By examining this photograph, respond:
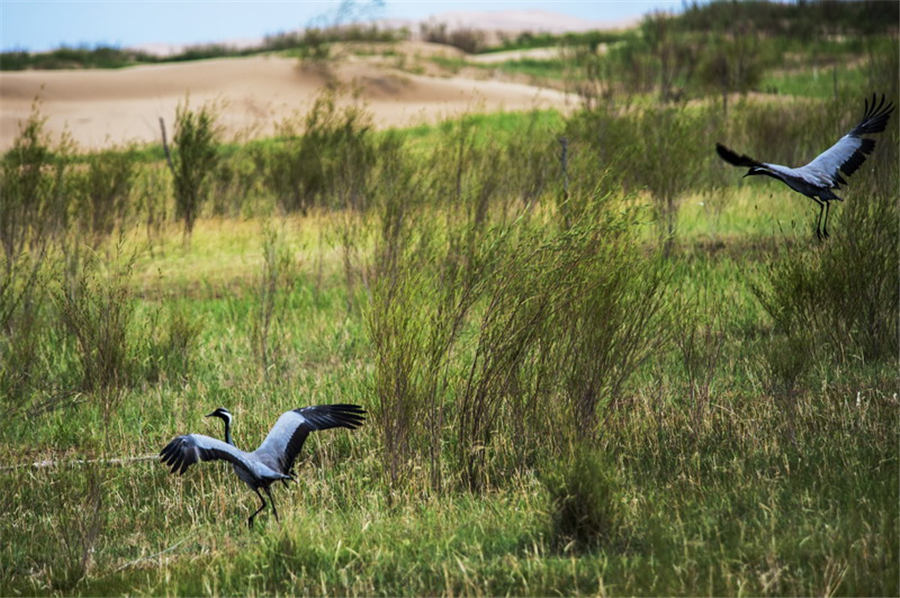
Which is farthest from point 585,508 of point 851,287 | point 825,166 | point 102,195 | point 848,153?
point 102,195

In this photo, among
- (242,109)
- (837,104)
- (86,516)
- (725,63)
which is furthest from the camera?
(242,109)

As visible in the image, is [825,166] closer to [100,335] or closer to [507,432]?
[507,432]

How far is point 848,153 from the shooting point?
531cm

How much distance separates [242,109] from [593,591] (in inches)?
1415

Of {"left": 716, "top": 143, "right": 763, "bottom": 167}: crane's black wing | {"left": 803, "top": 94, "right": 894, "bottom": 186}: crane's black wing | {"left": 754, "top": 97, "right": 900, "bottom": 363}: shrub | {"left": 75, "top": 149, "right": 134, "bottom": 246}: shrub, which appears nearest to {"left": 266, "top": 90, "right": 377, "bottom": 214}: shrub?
{"left": 75, "top": 149, "right": 134, "bottom": 246}: shrub

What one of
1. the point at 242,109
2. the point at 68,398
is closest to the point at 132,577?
the point at 68,398

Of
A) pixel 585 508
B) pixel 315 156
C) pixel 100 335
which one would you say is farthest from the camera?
pixel 315 156

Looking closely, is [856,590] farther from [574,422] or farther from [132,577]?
[132,577]

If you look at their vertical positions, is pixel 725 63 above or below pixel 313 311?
above

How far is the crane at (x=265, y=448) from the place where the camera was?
163 inches

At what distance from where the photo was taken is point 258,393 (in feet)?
24.3

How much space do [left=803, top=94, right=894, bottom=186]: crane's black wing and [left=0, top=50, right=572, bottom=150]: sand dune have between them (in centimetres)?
3022

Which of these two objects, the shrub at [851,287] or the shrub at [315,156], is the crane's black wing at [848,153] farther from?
the shrub at [315,156]

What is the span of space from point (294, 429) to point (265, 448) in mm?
176
